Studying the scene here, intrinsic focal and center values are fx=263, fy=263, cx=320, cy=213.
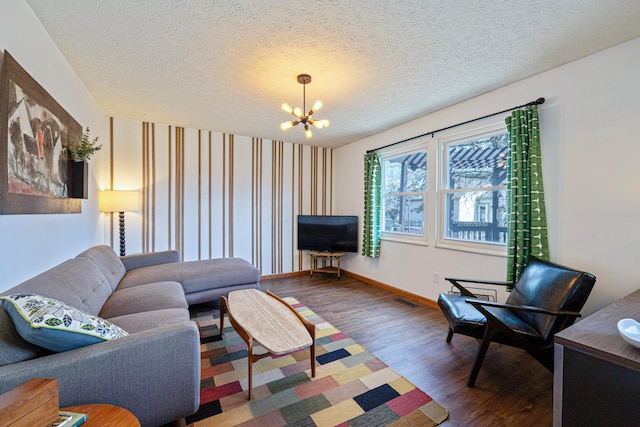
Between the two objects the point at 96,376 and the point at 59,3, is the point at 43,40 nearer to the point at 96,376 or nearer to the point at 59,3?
the point at 59,3

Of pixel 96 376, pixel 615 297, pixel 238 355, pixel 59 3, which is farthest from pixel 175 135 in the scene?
pixel 615 297

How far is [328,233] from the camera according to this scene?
15.6 feet

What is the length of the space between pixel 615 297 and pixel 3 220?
13.3 ft

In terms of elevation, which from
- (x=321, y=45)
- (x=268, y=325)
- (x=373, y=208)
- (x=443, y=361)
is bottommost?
(x=443, y=361)

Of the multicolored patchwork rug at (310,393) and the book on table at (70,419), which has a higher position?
the book on table at (70,419)

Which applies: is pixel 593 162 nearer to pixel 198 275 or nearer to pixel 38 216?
pixel 198 275

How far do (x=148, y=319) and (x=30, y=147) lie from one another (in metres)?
1.31

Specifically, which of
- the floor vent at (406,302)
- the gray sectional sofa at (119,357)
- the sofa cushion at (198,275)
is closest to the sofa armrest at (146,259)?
the sofa cushion at (198,275)

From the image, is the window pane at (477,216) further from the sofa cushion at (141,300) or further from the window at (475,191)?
the sofa cushion at (141,300)

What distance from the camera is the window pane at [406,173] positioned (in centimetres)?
369

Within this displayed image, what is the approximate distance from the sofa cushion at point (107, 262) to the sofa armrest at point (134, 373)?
1518 mm

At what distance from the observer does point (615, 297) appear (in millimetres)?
2004

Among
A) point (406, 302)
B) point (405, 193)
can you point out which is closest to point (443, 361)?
point (406, 302)

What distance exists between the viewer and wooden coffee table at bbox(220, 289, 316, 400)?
5.53 feet
